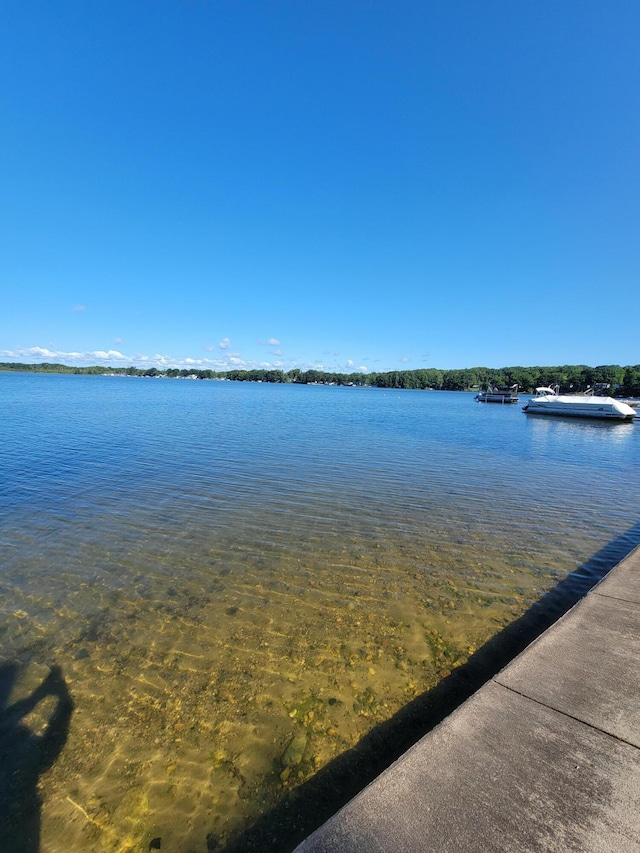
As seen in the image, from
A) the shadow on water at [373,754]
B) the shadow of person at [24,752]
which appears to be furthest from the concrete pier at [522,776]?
the shadow of person at [24,752]

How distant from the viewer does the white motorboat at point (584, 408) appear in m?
46.1

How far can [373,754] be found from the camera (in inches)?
145

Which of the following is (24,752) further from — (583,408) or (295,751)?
(583,408)

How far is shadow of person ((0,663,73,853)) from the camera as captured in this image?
10.3 feet

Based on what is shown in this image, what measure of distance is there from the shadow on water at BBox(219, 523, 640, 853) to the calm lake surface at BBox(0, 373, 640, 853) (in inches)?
4.5

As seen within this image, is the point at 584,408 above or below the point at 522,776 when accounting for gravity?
below

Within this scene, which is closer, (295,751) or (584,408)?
(295,751)

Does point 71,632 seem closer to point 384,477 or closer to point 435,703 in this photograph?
point 435,703

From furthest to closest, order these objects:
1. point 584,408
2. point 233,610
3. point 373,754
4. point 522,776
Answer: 1. point 584,408
2. point 233,610
3. point 373,754
4. point 522,776

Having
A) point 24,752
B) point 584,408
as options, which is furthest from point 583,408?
point 24,752

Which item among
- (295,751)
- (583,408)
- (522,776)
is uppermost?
(522,776)

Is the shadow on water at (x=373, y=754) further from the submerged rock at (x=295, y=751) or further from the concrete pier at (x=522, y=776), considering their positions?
the concrete pier at (x=522, y=776)

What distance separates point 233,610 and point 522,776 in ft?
14.8

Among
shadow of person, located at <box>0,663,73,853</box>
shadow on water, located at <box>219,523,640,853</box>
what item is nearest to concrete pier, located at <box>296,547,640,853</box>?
shadow on water, located at <box>219,523,640,853</box>
